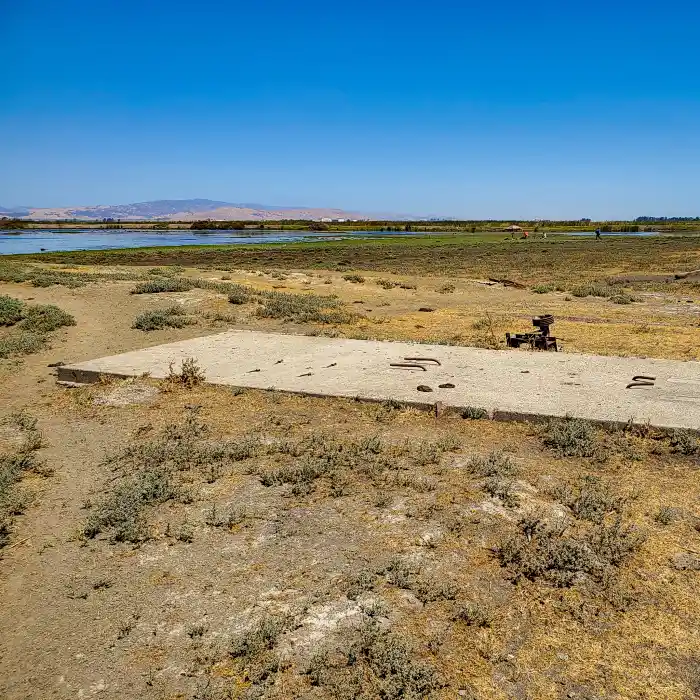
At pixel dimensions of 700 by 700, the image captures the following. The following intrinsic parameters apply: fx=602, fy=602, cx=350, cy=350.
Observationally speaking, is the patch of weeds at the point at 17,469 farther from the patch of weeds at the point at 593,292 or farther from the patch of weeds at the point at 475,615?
the patch of weeds at the point at 593,292

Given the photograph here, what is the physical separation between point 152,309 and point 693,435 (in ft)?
43.5

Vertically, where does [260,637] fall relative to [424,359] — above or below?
below

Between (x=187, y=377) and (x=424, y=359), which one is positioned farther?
(x=424, y=359)

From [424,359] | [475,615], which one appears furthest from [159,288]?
[475,615]

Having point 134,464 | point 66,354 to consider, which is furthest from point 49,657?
point 66,354

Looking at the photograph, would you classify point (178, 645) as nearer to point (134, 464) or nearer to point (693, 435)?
point (134, 464)

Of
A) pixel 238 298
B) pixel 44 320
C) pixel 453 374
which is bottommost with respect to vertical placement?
pixel 453 374

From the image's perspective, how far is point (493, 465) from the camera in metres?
5.66

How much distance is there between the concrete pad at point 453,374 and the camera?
7078 mm

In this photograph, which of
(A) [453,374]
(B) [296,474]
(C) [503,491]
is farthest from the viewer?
(A) [453,374]

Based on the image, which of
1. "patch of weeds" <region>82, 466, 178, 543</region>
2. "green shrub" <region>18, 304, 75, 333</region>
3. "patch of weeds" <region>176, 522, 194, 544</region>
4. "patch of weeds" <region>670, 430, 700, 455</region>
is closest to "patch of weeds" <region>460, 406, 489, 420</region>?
"patch of weeds" <region>670, 430, 700, 455</region>

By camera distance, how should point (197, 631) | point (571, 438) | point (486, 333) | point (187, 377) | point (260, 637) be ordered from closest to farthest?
1. point (260, 637)
2. point (197, 631)
3. point (571, 438)
4. point (187, 377)
5. point (486, 333)

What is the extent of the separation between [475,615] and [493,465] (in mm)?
2180

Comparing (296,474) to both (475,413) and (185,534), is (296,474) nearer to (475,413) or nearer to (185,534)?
(185,534)
